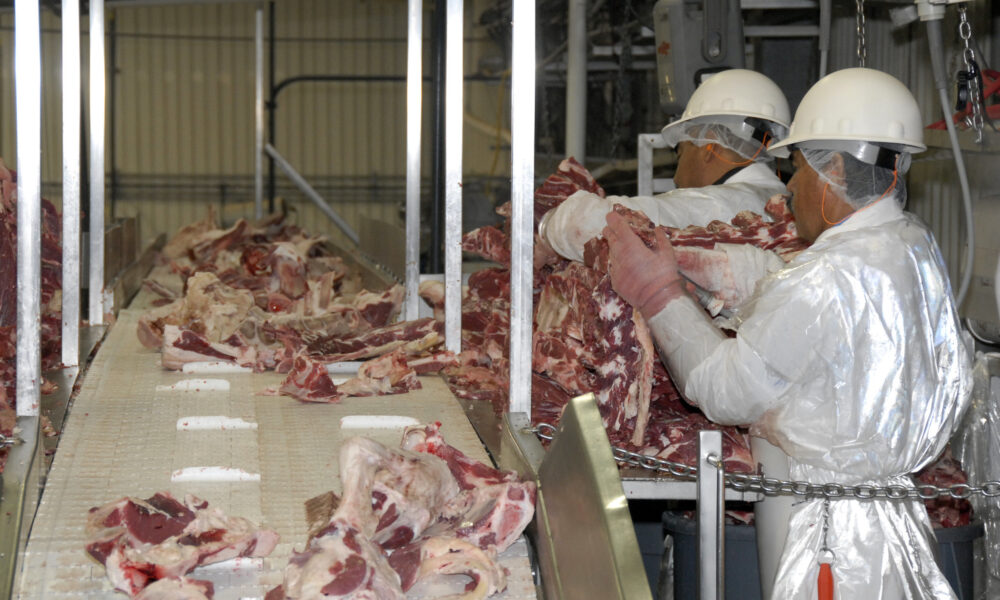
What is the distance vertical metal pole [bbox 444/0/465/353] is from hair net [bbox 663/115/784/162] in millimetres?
798

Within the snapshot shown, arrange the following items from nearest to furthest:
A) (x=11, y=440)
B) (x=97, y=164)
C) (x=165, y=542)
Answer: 1. (x=165, y=542)
2. (x=11, y=440)
3. (x=97, y=164)

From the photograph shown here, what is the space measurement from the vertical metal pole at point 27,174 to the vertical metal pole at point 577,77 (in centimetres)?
429

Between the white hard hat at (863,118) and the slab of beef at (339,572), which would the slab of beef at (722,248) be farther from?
the slab of beef at (339,572)

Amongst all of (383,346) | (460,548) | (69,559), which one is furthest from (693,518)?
(69,559)

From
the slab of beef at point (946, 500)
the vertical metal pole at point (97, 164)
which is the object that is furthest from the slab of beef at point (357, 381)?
the slab of beef at point (946, 500)

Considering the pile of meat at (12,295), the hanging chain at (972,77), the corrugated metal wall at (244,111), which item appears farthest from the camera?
the corrugated metal wall at (244,111)

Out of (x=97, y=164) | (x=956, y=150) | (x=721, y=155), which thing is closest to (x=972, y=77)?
(x=956, y=150)

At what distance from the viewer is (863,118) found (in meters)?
2.58

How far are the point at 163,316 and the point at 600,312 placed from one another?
1.63 m

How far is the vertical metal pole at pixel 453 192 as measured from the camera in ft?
10.8

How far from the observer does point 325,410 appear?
280 centimetres

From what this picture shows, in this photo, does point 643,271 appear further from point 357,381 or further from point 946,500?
point 946,500

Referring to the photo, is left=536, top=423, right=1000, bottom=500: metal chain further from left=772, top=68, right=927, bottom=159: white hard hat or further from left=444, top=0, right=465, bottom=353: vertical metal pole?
left=444, top=0, right=465, bottom=353: vertical metal pole

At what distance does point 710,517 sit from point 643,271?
0.72 metres
